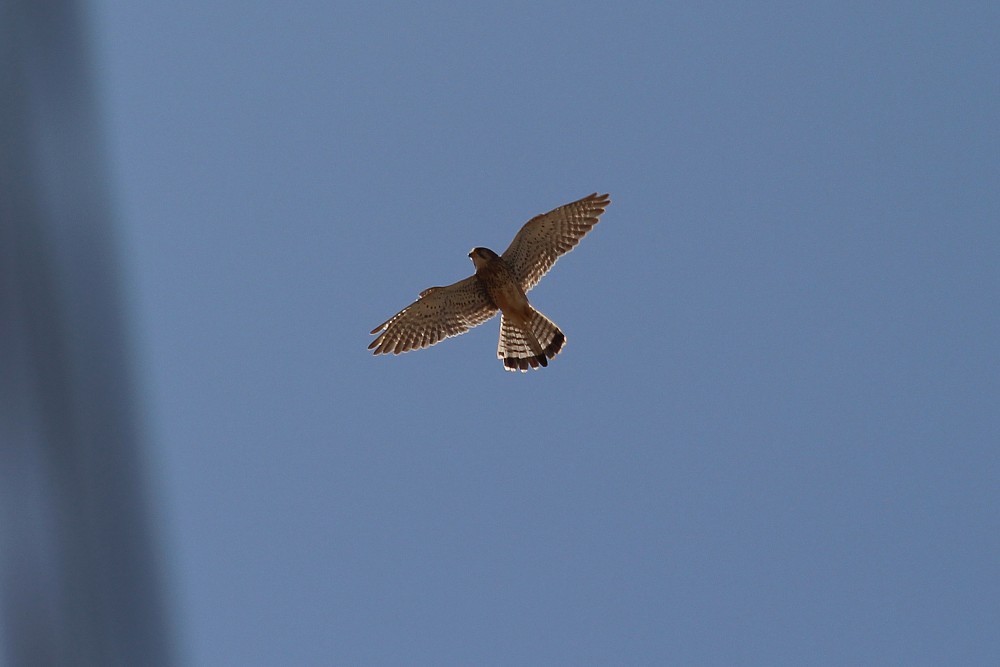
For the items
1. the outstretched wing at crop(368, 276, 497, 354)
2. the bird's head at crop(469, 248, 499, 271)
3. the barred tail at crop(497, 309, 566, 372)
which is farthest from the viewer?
the barred tail at crop(497, 309, 566, 372)

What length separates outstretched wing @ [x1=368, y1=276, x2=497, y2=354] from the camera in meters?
11.3

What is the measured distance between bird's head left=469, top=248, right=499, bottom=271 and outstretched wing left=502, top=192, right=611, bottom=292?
28 centimetres

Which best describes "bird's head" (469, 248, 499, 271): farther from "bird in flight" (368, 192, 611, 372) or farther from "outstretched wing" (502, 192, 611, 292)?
"outstretched wing" (502, 192, 611, 292)

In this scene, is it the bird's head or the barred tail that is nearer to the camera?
the bird's head

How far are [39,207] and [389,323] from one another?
380 inches

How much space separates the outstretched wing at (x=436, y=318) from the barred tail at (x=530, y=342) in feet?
1.11

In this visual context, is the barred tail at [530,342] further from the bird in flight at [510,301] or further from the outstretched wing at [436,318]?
the outstretched wing at [436,318]

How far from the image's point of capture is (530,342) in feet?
37.7

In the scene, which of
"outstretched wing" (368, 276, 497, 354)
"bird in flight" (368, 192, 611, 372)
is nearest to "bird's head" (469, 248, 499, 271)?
"bird in flight" (368, 192, 611, 372)

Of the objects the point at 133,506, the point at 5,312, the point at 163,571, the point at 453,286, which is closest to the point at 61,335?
the point at 5,312

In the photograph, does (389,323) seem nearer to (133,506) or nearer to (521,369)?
(521,369)

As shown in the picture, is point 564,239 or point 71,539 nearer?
point 71,539

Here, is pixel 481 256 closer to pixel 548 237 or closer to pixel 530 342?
pixel 548 237

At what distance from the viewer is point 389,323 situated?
37.2 ft
